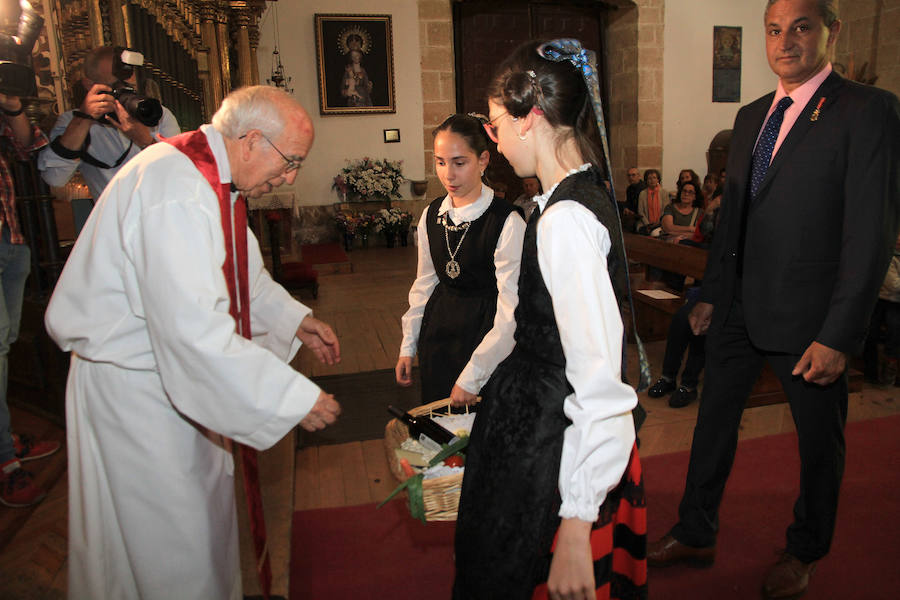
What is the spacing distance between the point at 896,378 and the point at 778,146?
8.57 ft

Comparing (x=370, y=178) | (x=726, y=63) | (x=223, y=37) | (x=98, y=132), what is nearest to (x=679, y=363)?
(x=98, y=132)

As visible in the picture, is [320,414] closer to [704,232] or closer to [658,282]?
[704,232]

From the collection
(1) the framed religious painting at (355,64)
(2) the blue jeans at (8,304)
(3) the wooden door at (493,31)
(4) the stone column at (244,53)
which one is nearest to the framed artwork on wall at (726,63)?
(3) the wooden door at (493,31)

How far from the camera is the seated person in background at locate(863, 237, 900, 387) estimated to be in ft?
11.5

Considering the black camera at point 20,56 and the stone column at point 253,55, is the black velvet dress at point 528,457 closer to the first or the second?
the black camera at point 20,56

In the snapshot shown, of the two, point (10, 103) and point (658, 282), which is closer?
point (10, 103)

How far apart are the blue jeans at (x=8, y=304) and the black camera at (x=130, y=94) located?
638mm

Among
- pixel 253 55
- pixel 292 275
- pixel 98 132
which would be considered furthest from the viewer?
pixel 253 55

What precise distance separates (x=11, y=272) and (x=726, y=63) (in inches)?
422

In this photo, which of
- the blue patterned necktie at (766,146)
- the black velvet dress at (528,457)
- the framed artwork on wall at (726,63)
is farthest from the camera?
the framed artwork on wall at (726,63)

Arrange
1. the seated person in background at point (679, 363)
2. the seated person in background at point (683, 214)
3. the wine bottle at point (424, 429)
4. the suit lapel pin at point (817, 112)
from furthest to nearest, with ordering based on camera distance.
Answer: the seated person in background at point (683, 214) → the seated person in background at point (679, 363) → the suit lapel pin at point (817, 112) → the wine bottle at point (424, 429)

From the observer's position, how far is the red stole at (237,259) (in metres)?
1.35

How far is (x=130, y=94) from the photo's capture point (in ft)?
7.74

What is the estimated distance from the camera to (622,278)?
1220 mm
